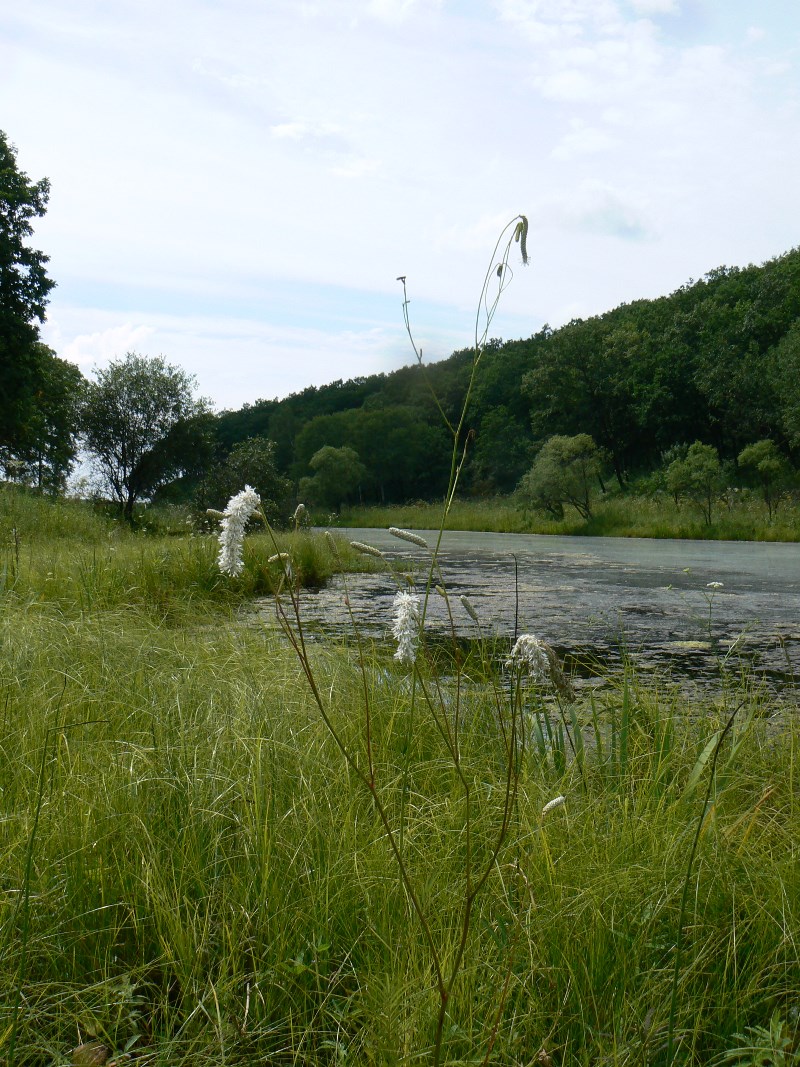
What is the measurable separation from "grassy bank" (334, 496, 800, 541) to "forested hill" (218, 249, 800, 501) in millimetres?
3648

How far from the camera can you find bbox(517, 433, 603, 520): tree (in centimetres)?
2084

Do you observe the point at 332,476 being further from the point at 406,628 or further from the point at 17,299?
the point at 406,628

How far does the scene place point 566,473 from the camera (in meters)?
20.9

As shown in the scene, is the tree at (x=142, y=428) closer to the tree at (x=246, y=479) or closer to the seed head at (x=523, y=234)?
the tree at (x=246, y=479)

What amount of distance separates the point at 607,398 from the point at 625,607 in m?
28.7

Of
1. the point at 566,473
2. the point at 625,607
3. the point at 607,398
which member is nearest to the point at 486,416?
the point at 607,398

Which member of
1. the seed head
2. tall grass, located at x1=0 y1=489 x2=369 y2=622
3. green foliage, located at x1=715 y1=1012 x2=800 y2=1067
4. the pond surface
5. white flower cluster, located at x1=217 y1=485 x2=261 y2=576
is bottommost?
the pond surface

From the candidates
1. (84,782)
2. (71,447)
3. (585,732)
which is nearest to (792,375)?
(71,447)

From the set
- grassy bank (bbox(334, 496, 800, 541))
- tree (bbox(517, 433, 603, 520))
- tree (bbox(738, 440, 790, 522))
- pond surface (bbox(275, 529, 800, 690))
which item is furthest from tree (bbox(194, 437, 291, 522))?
tree (bbox(738, 440, 790, 522))

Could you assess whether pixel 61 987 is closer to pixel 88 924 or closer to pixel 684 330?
pixel 88 924

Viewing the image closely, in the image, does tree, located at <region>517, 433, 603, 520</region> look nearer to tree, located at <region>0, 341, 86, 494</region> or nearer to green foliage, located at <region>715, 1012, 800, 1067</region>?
tree, located at <region>0, 341, 86, 494</region>

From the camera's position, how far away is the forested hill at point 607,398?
87.1ft

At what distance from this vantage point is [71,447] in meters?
24.4

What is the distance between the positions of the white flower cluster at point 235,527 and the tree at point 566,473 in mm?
20058
